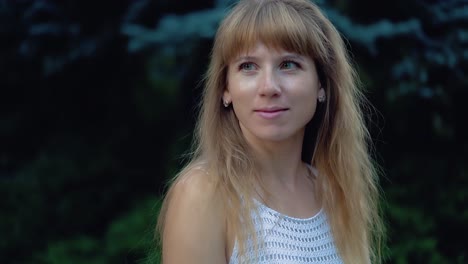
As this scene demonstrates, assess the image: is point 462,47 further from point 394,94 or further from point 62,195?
point 62,195

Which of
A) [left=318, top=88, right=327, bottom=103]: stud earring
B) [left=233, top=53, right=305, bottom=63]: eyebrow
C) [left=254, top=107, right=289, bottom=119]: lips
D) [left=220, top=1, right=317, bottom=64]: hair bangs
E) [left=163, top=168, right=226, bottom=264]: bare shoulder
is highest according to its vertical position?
[left=220, top=1, right=317, bottom=64]: hair bangs

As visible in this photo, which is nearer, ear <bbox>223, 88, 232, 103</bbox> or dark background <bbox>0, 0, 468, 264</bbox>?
ear <bbox>223, 88, 232, 103</bbox>

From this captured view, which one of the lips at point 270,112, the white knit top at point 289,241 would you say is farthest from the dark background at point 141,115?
the lips at point 270,112

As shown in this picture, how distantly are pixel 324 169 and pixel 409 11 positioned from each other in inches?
87.1

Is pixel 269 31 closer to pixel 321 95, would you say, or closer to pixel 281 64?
pixel 281 64

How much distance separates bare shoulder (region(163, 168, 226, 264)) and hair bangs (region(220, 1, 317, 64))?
387 millimetres

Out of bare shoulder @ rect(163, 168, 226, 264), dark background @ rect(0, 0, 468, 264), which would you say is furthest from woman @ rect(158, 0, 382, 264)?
dark background @ rect(0, 0, 468, 264)

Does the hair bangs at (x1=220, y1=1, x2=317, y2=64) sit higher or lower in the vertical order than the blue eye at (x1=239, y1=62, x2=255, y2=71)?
higher

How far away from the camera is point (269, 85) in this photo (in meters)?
2.08

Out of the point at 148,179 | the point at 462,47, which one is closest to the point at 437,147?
the point at 462,47

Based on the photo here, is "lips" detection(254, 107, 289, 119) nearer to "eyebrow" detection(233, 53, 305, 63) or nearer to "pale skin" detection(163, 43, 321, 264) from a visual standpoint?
"pale skin" detection(163, 43, 321, 264)

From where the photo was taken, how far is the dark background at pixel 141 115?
4332 millimetres

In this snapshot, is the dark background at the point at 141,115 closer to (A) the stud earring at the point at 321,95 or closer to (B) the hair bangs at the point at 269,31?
(A) the stud earring at the point at 321,95

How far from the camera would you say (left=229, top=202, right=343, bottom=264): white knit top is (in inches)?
83.8
